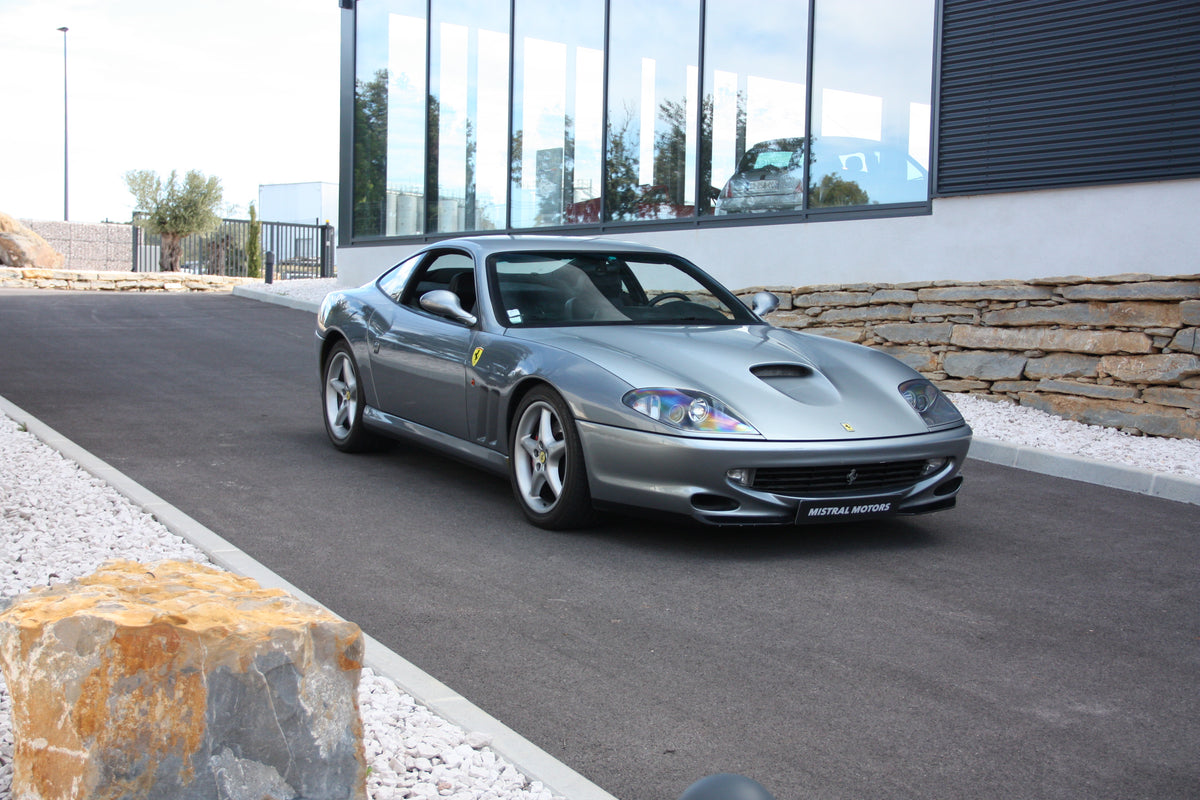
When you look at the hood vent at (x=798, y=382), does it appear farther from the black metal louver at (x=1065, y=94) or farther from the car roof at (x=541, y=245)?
the black metal louver at (x=1065, y=94)

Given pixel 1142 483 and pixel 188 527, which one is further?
pixel 1142 483

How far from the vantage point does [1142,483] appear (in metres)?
7.29

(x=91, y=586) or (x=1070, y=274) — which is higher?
(x=1070, y=274)

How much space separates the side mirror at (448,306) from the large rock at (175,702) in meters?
3.88

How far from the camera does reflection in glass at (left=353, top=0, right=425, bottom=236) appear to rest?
65.0 feet

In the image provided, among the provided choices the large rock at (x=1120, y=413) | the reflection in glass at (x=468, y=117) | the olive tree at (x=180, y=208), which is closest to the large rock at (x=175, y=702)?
the large rock at (x=1120, y=413)

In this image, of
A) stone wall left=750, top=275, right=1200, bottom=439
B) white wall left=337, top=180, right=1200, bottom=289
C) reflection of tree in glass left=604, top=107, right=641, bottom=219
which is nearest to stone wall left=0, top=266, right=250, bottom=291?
reflection of tree in glass left=604, top=107, right=641, bottom=219

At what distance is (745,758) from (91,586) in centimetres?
167

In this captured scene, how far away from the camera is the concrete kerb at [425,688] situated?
283 centimetres

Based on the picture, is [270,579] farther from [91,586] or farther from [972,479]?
[972,479]

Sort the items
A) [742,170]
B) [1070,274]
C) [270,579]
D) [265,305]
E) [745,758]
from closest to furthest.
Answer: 1. [745,758]
2. [270,579]
3. [1070,274]
4. [742,170]
5. [265,305]

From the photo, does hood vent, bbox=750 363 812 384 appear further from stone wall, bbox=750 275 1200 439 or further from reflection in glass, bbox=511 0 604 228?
reflection in glass, bbox=511 0 604 228

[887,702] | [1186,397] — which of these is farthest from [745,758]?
[1186,397]

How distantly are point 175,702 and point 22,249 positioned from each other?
1162 inches
